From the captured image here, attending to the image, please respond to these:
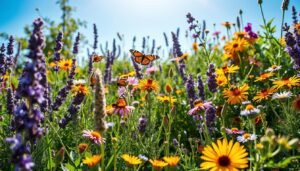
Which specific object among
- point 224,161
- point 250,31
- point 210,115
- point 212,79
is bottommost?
point 224,161

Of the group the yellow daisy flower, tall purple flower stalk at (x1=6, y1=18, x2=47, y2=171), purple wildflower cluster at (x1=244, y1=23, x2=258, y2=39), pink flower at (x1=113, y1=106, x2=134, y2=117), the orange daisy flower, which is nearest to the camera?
tall purple flower stalk at (x1=6, y1=18, x2=47, y2=171)

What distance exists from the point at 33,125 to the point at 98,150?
166 cm

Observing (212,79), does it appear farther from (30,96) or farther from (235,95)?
(30,96)

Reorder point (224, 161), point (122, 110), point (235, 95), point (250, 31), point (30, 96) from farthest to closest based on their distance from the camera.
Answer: point (250, 31), point (235, 95), point (122, 110), point (224, 161), point (30, 96)

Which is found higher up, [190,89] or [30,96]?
[190,89]

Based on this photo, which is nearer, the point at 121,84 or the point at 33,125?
the point at 33,125

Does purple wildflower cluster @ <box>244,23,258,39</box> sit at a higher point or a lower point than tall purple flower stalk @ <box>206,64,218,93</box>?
higher

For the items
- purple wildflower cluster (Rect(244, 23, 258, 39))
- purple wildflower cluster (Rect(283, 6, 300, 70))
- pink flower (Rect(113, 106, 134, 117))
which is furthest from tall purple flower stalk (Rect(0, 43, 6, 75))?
purple wildflower cluster (Rect(244, 23, 258, 39))

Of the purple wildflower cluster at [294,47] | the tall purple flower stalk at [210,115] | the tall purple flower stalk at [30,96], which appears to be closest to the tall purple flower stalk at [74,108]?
the tall purple flower stalk at [210,115]

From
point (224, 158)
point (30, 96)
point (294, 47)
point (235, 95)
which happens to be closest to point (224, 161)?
point (224, 158)

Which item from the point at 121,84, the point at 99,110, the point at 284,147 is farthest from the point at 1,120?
the point at 284,147

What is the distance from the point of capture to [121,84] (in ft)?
11.7

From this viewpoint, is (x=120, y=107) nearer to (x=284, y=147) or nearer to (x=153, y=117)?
(x=153, y=117)

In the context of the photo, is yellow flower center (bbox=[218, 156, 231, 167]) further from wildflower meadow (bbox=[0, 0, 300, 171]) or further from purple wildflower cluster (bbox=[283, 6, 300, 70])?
purple wildflower cluster (bbox=[283, 6, 300, 70])
